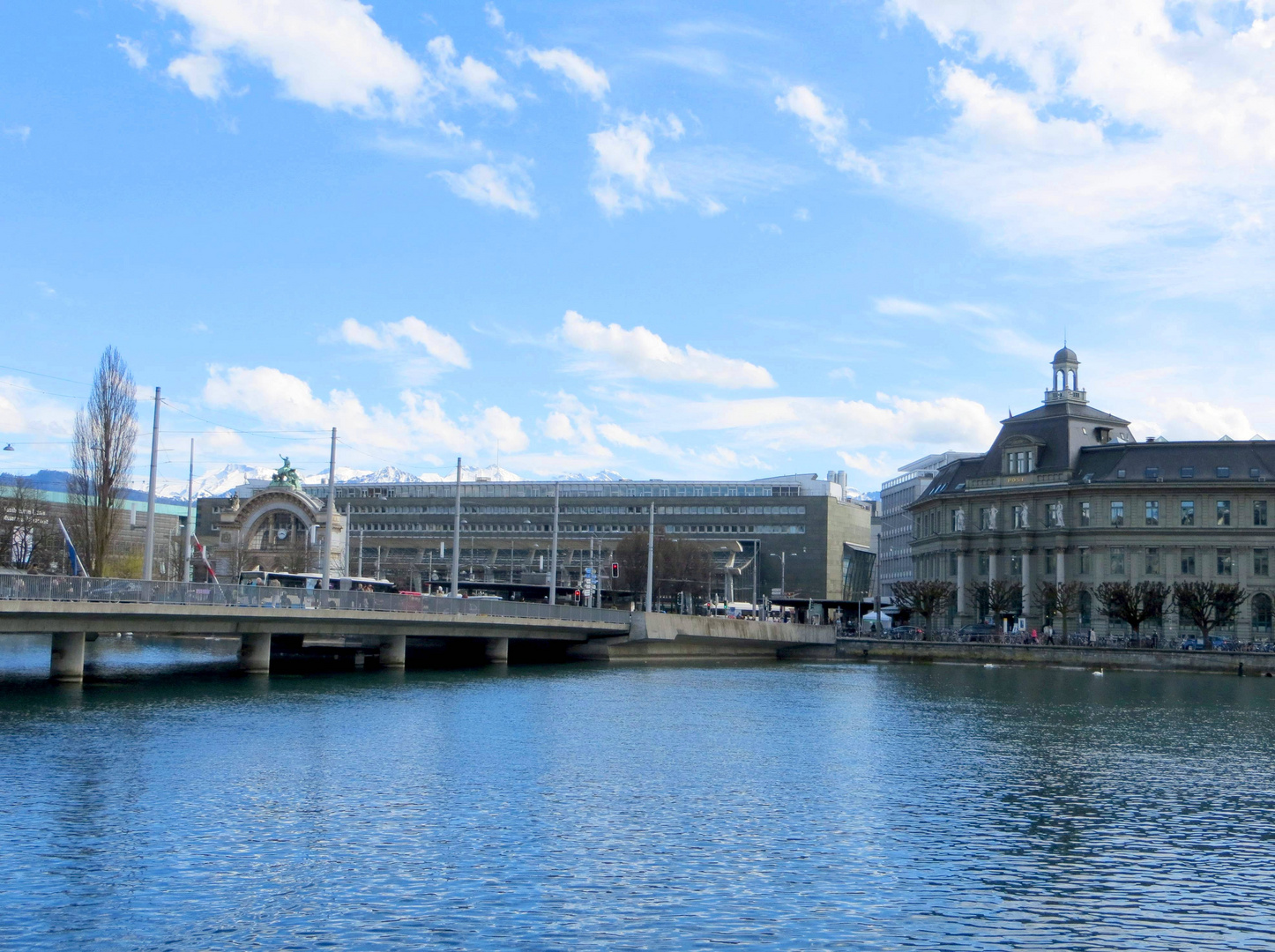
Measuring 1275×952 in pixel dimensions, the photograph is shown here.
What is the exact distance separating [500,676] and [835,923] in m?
57.2

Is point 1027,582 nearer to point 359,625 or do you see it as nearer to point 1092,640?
point 1092,640

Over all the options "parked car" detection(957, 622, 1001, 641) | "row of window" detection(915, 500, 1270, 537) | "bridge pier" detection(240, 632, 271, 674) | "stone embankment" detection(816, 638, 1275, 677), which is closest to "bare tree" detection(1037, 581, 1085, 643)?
"parked car" detection(957, 622, 1001, 641)

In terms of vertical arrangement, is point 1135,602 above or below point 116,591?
above

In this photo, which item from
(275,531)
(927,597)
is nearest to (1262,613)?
(927,597)

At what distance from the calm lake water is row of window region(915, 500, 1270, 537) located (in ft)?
232

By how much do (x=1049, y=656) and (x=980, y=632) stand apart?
12352mm

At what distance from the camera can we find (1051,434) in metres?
138

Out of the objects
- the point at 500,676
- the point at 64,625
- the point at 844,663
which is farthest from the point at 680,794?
the point at 844,663

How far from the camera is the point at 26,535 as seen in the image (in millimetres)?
123938

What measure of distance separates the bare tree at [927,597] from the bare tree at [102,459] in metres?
70.1

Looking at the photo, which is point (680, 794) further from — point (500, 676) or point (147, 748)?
point (500, 676)

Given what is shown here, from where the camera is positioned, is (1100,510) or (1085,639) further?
(1100,510)

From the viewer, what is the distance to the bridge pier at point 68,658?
205 feet

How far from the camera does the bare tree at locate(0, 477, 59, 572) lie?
119812 millimetres
